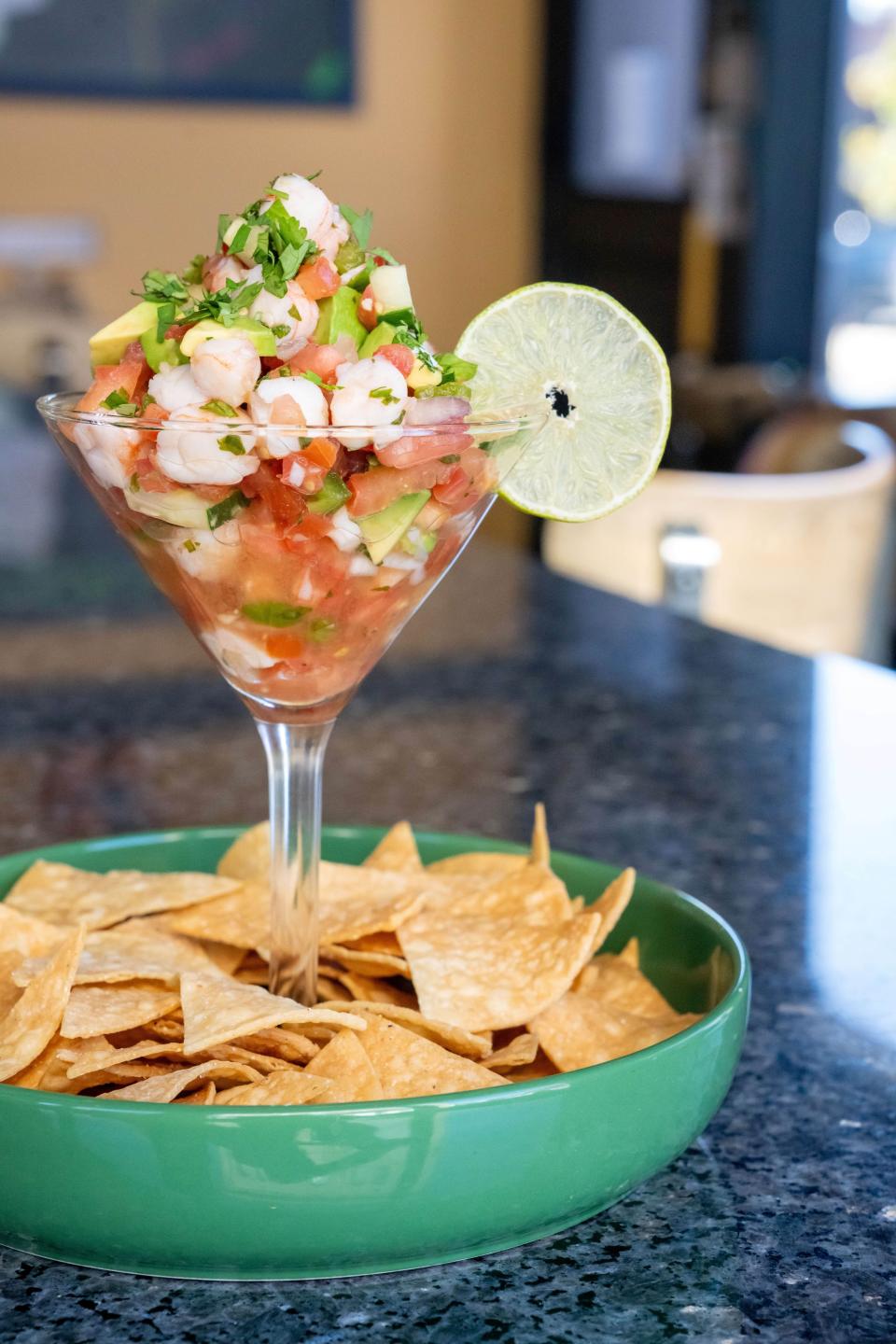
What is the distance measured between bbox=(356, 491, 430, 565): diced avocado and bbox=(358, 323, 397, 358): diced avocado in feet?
0.19

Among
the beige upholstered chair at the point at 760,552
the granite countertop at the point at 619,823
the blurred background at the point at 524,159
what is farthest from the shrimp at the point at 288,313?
the blurred background at the point at 524,159

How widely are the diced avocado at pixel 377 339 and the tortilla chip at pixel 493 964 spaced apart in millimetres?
277

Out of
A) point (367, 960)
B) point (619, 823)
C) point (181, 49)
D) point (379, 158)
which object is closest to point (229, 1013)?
point (367, 960)

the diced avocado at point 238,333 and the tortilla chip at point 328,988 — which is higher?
the diced avocado at point 238,333

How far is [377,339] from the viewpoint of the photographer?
632mm

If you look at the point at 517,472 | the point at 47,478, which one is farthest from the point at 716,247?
the point at 517,472

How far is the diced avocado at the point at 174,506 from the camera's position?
63 centimetres

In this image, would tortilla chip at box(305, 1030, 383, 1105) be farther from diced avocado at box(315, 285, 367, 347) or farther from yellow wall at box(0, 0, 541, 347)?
yellow wall at box(0, 0, 541, 347)

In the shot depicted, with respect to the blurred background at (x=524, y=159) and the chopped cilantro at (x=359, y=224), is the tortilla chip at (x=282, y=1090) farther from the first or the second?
the blurred background at (x=524, y=159)

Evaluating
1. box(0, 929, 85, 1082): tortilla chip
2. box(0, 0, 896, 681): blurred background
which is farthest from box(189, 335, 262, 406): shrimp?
box(0, 0, 896, 681): blurred background

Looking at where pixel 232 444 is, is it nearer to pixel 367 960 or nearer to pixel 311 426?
pixel 311 426

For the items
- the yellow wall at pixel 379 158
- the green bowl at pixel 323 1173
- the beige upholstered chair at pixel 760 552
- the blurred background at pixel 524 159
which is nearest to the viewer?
the green bowl at pixel 323 1173

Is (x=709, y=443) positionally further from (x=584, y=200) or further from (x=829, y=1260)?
(x=829, y=1260)

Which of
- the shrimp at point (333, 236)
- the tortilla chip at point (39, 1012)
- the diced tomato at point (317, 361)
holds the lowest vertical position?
the tortilla chip at point (39, 1012)
